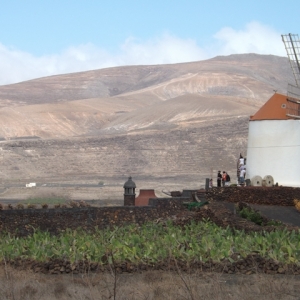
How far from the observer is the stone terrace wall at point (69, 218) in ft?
68.8

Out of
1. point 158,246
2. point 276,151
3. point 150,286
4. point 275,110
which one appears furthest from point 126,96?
point 150,286

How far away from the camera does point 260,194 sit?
2853 cm

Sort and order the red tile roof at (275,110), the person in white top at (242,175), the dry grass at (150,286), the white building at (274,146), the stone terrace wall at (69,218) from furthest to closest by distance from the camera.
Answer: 1. the red tile roof at (275,110)
2. the person in white top at (242,175)
3. the white building at (274,146)
4. the stone terrace wall at (69,218)
5. the dry grass at (150,286)

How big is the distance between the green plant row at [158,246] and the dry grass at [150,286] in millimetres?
643

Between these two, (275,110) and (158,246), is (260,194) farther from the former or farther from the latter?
(158,246)

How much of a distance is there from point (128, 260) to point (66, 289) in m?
2.17

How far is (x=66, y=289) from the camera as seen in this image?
12852 millimetres

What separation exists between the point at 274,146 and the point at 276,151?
0.85 ft

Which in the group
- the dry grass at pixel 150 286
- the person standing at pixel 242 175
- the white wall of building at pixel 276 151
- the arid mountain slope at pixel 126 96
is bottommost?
the dry grass at pixel 150 286

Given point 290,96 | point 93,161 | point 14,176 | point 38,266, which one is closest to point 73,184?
point 14,176

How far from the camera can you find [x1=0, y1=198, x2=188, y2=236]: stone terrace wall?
68.8ft

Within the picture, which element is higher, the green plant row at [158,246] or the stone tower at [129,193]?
the stone tower at [129,193]

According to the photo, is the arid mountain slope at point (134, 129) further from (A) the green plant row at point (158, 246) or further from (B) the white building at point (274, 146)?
(A) the green plant row at point (158, 246)

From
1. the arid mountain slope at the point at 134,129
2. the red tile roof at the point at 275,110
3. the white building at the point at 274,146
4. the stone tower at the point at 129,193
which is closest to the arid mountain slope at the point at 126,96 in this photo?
the arid mountain slope at the point at 134,129
